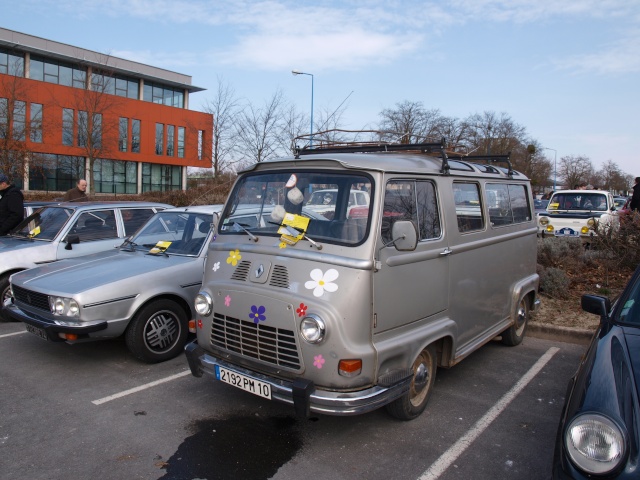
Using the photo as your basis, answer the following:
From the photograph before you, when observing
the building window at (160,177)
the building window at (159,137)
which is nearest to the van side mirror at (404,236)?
the building window at (160,177)

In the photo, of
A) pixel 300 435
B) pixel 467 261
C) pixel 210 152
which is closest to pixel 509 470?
pixel 300 435

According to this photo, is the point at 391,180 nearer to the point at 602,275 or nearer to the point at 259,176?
the point at 259,176

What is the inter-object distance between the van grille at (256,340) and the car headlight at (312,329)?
5.4 inches

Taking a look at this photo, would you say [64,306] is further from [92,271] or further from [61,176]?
[61,176]

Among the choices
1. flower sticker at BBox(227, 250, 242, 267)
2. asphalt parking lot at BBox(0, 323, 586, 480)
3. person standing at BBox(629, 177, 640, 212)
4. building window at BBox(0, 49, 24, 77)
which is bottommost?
asphalt parking lot at BBox(0, 323, 586, 480)

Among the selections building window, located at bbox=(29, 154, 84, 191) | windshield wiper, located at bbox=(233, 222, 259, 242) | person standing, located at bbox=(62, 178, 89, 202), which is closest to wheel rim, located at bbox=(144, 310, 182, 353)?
windshield wiper, located at bbox=(233, 222, 259, 242)

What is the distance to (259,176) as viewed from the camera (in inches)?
180

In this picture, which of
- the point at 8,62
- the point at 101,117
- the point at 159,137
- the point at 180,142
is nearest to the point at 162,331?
the point at 101,117

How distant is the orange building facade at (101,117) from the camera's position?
3425 centimetres

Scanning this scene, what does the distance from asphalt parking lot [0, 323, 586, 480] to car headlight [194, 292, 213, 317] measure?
93 cm

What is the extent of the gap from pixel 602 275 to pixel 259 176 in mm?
7150

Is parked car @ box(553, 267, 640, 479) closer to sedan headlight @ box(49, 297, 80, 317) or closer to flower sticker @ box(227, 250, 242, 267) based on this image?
flower sticker @ box(227, 250, 242, 267)

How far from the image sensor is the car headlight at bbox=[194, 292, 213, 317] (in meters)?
4.20

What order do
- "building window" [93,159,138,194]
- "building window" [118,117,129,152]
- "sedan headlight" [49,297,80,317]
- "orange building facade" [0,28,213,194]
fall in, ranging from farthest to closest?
"building window" [118,117,129,152] → "building window" [93,159,138,194] → "orange building facade" [0,28,213,194] → "sedan headlight" [49,297,80,317]
